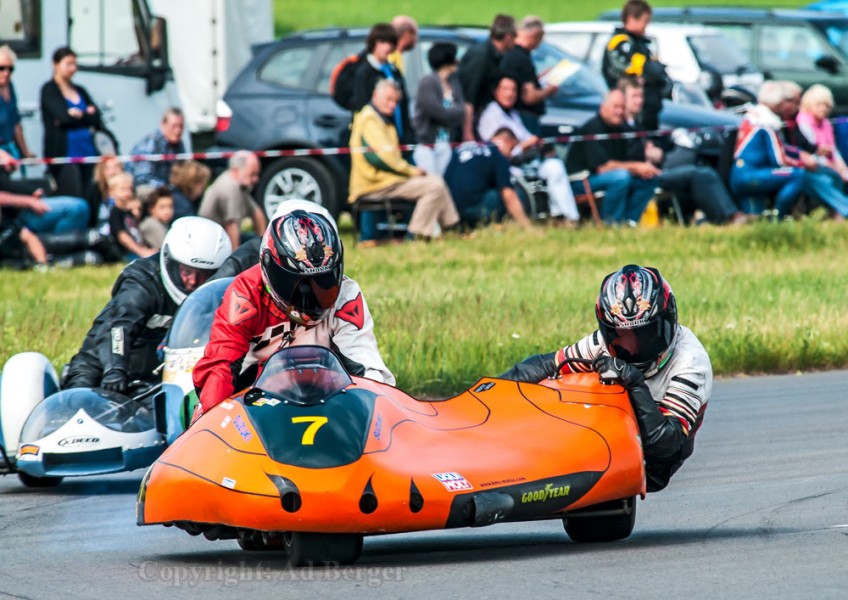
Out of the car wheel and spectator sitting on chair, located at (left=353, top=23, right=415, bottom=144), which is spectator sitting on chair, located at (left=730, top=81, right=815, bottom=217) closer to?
spectator sitting on chair, located at (left=353, top=23, right=415, bottom=144)

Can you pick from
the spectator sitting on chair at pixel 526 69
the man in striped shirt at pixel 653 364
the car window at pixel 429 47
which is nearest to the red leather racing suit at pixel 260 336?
the man in striped shirt at pixel 653 364

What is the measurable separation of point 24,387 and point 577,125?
10023 millimetres

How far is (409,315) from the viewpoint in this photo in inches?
512

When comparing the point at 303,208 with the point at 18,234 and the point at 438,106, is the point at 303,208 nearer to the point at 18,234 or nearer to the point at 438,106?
the point at 18,234

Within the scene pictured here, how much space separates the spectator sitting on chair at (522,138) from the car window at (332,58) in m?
2.21

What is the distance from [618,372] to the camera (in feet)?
22.1

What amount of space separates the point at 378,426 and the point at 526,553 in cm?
76

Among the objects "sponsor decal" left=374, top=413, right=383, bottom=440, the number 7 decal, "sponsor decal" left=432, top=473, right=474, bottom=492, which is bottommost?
"sponsor decal" left=432, top=473, right=474, bottom=492

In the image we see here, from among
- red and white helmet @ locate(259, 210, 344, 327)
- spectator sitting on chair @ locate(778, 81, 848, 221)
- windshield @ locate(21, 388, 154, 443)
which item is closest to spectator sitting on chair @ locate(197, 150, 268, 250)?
spectator sitting on chair @ locate(778, 81, 848, 221)

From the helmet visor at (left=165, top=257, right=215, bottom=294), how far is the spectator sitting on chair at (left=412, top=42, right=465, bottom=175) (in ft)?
Answer: 26.3

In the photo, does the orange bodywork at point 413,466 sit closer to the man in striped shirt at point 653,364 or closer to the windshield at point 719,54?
the man in striped shirt at point 653,364

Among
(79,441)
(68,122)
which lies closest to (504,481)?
(79,441)

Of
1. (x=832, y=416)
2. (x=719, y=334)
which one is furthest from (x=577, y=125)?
(x=832, y=416)

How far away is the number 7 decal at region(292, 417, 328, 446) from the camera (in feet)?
19.9
